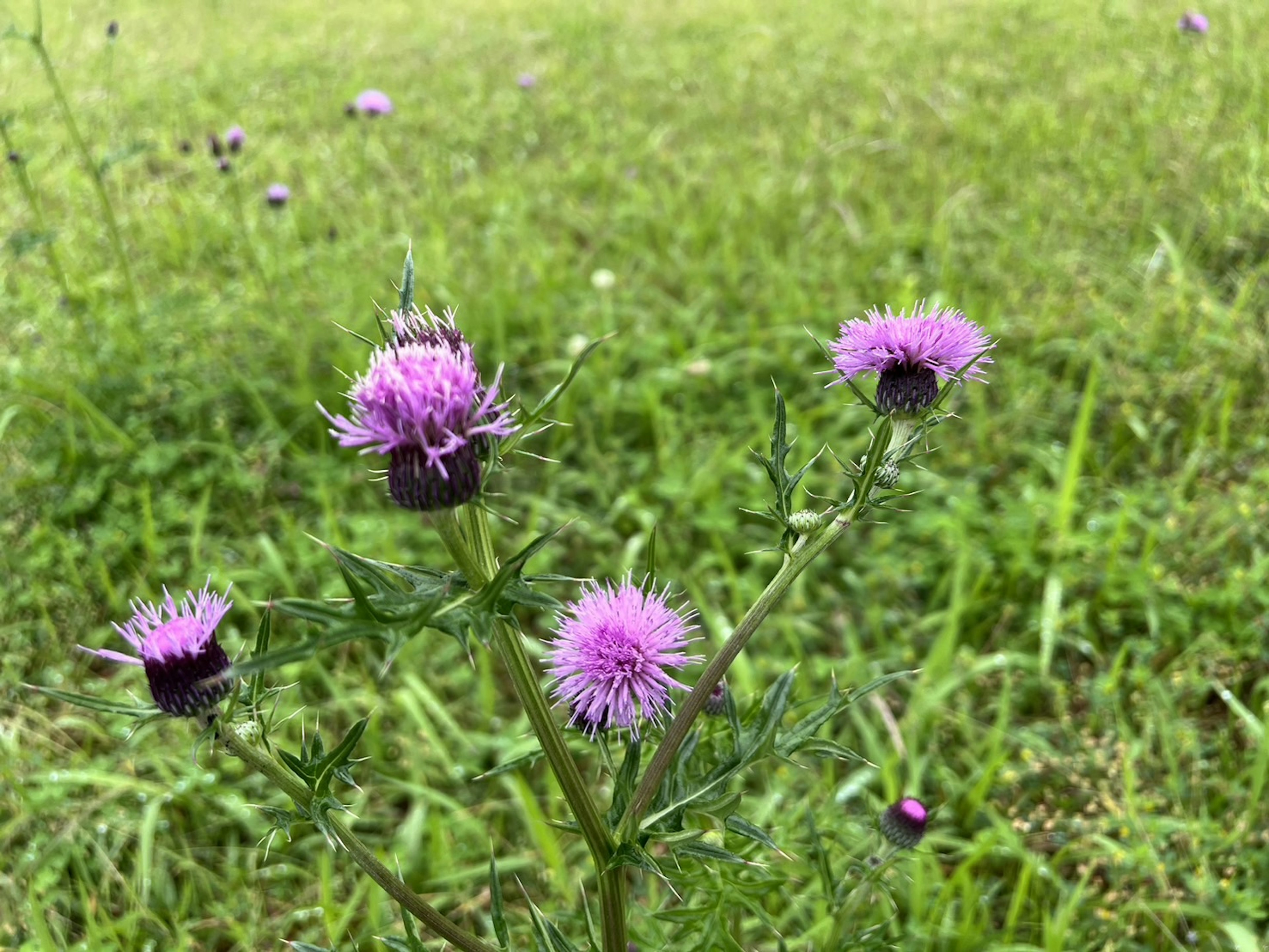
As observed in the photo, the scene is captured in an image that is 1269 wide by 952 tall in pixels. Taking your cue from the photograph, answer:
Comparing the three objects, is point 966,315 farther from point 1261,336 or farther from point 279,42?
point 279,42

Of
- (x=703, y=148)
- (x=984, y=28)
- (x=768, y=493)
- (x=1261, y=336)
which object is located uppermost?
(x=984, y=28)

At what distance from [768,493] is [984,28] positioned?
5669mm

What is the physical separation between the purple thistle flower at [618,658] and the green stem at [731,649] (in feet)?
0.23

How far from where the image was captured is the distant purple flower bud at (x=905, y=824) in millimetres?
1388

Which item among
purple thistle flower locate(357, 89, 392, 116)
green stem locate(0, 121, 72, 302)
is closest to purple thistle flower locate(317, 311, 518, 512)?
green stem locate(0, 121, 72, 302)

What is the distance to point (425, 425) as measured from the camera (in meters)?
0.89

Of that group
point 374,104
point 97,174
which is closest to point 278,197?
point 97,174

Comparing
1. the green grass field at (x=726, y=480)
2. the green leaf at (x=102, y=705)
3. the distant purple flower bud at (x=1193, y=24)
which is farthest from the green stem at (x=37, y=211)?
the distant purple flower bud at (x=1193, y=24)

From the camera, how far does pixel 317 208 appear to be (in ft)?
14.9

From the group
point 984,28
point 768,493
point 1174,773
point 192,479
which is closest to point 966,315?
point 768,493

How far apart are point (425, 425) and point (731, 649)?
1.47 feet

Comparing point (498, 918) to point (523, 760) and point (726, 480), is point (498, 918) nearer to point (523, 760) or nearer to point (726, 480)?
point (523, 760)

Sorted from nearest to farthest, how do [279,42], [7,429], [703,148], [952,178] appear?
[7,429], [952,178], [703,148], [279,42]

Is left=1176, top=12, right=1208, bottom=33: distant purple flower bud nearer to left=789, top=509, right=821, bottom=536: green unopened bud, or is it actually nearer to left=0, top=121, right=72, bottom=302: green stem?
left=789, top=509, right=821, bottom=536: green unopened bud
